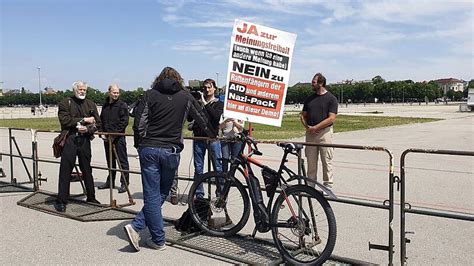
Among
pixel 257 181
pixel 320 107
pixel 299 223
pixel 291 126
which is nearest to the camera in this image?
pixel 299 223

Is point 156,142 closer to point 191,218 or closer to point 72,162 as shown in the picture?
point 191,218

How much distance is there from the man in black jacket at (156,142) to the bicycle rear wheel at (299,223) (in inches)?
49.7

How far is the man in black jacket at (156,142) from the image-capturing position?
4797mm

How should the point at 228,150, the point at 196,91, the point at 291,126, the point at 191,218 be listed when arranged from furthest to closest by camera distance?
1. the point at 291,126
2. the point at 228,150
3. the point at 196,91
4. the point at 191,218

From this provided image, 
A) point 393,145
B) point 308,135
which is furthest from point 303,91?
point 308,135

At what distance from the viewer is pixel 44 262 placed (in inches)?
177

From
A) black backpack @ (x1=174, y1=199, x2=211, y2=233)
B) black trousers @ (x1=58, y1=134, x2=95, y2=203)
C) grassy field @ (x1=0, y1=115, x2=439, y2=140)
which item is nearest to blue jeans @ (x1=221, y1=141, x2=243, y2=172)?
black backpack @ (x1=174, y1=199, x2=211, y2=233)

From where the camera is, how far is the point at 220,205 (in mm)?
5281

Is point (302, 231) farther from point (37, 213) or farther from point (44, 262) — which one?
point (37, 213)

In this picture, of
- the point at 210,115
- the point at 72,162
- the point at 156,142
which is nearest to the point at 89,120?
the point at 72,162

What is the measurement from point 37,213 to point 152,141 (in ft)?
9.58

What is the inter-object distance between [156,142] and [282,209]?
1.51 metres

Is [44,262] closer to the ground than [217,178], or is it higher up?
closer to the ground

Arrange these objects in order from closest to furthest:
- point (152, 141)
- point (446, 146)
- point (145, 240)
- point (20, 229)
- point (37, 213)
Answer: point (152, 141), point (145, 240), point (20, 229), point (37, 213), point (446, 146)
